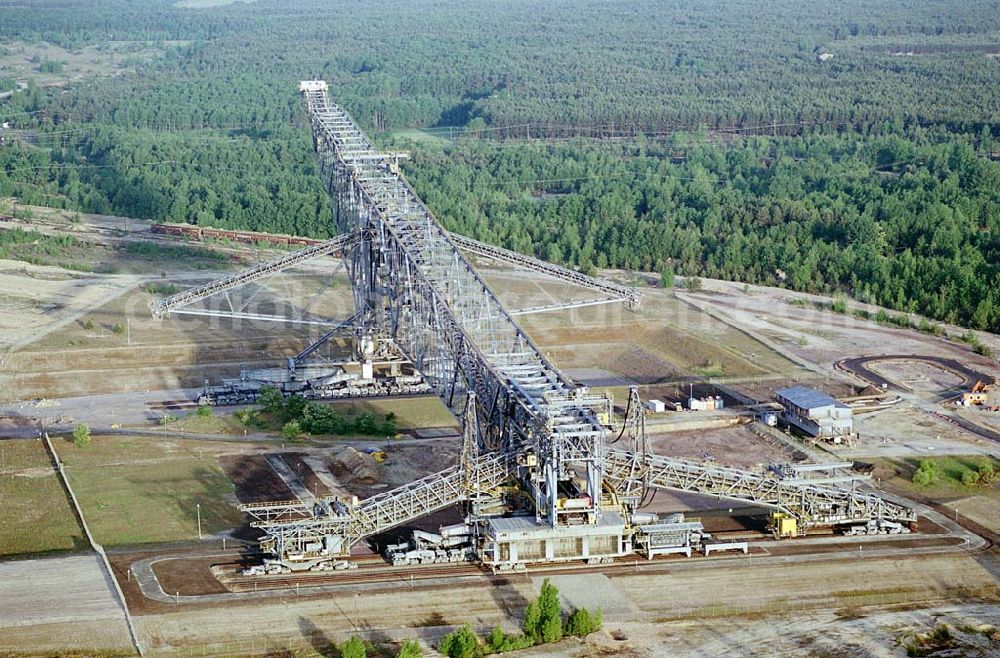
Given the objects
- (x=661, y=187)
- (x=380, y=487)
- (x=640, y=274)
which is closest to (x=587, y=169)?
(x=661, y=187)

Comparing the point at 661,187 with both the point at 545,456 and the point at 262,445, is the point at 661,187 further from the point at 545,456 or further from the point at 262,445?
the point at 545,456

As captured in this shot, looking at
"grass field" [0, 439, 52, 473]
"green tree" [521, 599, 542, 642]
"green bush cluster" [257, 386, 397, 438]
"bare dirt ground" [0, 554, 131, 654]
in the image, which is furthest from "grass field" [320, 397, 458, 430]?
"green tree" [521, 599, 542, 642]

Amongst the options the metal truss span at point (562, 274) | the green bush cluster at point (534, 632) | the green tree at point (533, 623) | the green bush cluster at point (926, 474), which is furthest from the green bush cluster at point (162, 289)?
the green tree at point (533, 623)

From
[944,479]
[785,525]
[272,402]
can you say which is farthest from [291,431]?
[944,479]

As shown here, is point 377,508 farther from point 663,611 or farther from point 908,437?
point 908,437

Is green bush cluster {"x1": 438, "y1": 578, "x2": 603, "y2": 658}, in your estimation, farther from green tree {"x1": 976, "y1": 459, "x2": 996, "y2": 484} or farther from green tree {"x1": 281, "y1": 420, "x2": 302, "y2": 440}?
green tree {"x1": 281, "y1": 420, "x2": 302, "y2": 440}
